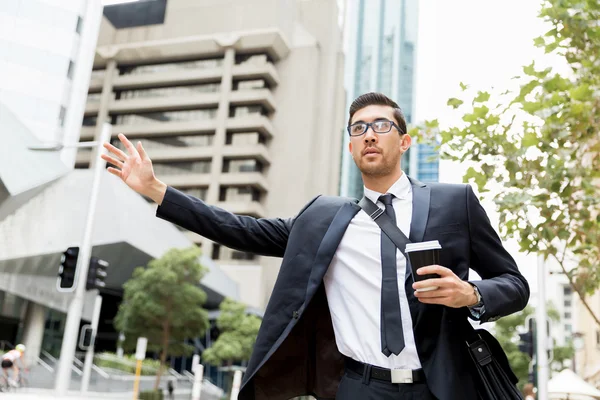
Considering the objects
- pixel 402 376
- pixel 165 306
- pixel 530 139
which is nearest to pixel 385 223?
pixel 402 376

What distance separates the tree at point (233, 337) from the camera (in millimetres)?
33969

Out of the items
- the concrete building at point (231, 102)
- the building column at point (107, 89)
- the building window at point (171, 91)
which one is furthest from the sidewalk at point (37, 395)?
the building window at point (171, 91)

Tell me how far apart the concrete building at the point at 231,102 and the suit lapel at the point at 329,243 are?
153ft

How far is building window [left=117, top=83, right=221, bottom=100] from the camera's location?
5175 cm

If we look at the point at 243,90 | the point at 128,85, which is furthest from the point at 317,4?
the point at 128,85

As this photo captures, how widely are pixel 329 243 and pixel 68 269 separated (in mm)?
10535

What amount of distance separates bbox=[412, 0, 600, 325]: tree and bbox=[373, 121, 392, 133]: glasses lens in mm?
3480

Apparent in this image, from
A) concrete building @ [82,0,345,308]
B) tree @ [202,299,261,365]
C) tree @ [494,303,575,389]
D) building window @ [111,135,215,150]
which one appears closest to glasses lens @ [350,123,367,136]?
tree @ [202,299,261,365]

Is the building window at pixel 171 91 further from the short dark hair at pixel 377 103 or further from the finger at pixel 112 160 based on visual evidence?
the short dark hair at pixel 377 103

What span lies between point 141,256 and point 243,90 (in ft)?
75.1

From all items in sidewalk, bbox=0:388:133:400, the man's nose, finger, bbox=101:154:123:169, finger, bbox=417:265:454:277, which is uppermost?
the man's nose

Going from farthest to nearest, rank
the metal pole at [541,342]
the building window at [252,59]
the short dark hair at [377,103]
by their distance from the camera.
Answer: the building window at [252,59] < the metal pole at [541,342] < the short dark hair at [377,103]

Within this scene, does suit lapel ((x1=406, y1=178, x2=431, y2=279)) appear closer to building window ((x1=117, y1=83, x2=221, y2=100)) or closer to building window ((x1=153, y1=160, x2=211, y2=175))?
building window ((x1=153, y1=160, x2=211, y2=175))

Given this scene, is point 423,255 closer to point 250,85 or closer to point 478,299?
point 478,299
